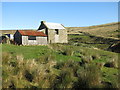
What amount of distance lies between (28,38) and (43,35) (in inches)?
164

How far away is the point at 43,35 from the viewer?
40.4 metres

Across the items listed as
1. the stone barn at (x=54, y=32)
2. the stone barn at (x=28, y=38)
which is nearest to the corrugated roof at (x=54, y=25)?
the stone barn at (x=54, y=32)

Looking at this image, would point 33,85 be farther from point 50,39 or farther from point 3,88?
point 50,39

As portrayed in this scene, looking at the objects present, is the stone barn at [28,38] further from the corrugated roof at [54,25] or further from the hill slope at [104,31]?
the hill slope at [104,31]

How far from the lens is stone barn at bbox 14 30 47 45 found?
36.7m

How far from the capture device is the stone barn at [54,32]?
44.2 metres

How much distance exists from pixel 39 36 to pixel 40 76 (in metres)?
30.5

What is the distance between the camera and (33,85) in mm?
8641

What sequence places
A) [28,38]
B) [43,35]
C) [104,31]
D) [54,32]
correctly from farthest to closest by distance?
[104,31] < [54,32] < [43,35] < [28,38]

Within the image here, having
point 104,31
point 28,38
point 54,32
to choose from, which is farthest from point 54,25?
point 104,31

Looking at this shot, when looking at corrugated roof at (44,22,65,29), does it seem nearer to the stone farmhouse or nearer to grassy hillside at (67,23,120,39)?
the stone farmhouse

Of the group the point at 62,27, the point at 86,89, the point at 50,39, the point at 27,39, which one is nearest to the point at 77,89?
the point at 86,89

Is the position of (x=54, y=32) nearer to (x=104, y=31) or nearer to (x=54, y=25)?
(x=54, y=25)

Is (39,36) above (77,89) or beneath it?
above
